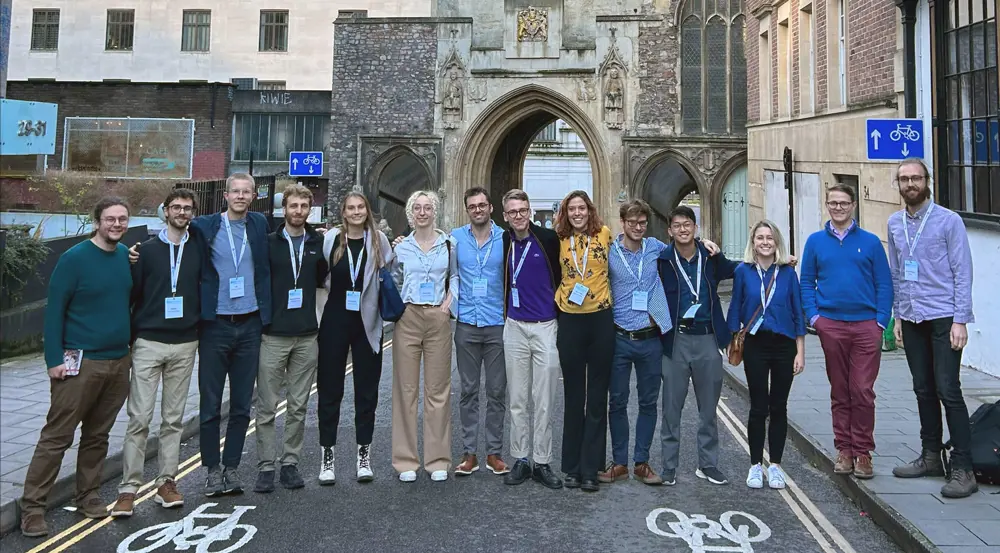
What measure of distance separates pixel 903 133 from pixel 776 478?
19.2 feet

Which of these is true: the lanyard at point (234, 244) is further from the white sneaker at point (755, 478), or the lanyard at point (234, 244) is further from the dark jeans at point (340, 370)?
the white sneaker at point (755, 478)

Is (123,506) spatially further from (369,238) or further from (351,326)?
(369,238)

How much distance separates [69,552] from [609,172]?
2026cm

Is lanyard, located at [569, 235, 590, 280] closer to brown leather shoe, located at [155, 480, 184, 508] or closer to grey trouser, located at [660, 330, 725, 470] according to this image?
grey trouser, located at [660, 330, 725, 470]

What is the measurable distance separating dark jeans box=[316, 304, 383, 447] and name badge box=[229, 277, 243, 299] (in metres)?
0.62

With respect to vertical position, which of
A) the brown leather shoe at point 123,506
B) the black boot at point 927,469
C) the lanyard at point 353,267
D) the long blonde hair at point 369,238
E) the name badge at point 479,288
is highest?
the long blonde hair at point 369,238

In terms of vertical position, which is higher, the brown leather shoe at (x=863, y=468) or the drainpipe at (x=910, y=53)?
the drainpipe at (x=910, y=53)

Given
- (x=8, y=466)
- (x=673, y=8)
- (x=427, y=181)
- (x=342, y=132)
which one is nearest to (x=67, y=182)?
(x=342, y=132)

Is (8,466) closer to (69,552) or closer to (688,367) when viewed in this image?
(69,552)

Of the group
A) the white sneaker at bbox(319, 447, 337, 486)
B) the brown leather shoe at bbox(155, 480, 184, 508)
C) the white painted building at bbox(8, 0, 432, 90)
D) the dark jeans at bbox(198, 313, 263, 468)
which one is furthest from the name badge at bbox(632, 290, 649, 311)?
the white painted building at bbox(8, 0, 432, 90)

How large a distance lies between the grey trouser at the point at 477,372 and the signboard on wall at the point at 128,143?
24158 mm

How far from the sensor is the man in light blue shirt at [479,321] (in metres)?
5.89

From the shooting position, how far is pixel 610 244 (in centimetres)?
577

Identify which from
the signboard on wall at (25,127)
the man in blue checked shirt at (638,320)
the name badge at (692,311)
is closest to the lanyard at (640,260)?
the man in blue checked shirt at (638,320)
